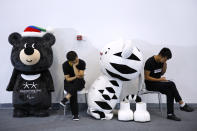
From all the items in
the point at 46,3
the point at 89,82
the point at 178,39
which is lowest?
the point at 89,82

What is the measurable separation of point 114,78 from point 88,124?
755mm

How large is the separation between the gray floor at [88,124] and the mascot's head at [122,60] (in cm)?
66

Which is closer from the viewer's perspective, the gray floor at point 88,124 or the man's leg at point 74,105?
the gray floor at point 88,124

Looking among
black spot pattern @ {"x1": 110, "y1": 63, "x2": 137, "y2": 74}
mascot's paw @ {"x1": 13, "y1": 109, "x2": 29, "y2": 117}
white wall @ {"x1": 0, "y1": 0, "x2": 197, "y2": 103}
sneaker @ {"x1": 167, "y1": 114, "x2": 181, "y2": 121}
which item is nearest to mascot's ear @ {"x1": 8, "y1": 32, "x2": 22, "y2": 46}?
white wall @ {"x1": 0, "y1": 0, "x2": 197, "y2": 103}

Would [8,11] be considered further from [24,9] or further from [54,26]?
[54,26]

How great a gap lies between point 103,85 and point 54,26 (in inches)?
55.2

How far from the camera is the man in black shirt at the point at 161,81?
3676 mm

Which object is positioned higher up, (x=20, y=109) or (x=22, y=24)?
(x=22, y=24)

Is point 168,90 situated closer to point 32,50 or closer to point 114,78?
point 114,78

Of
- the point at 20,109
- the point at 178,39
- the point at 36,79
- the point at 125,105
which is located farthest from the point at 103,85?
the point at 178,39

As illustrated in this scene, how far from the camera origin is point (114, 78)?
3.71 meters

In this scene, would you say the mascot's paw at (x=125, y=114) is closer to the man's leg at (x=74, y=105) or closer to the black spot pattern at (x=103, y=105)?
the black spot pattern at (x=103, y=105)

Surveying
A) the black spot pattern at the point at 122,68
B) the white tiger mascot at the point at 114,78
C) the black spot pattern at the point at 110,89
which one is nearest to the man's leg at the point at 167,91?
the white tiger mascot at the point at 114,78

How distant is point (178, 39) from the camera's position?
14.3ft
